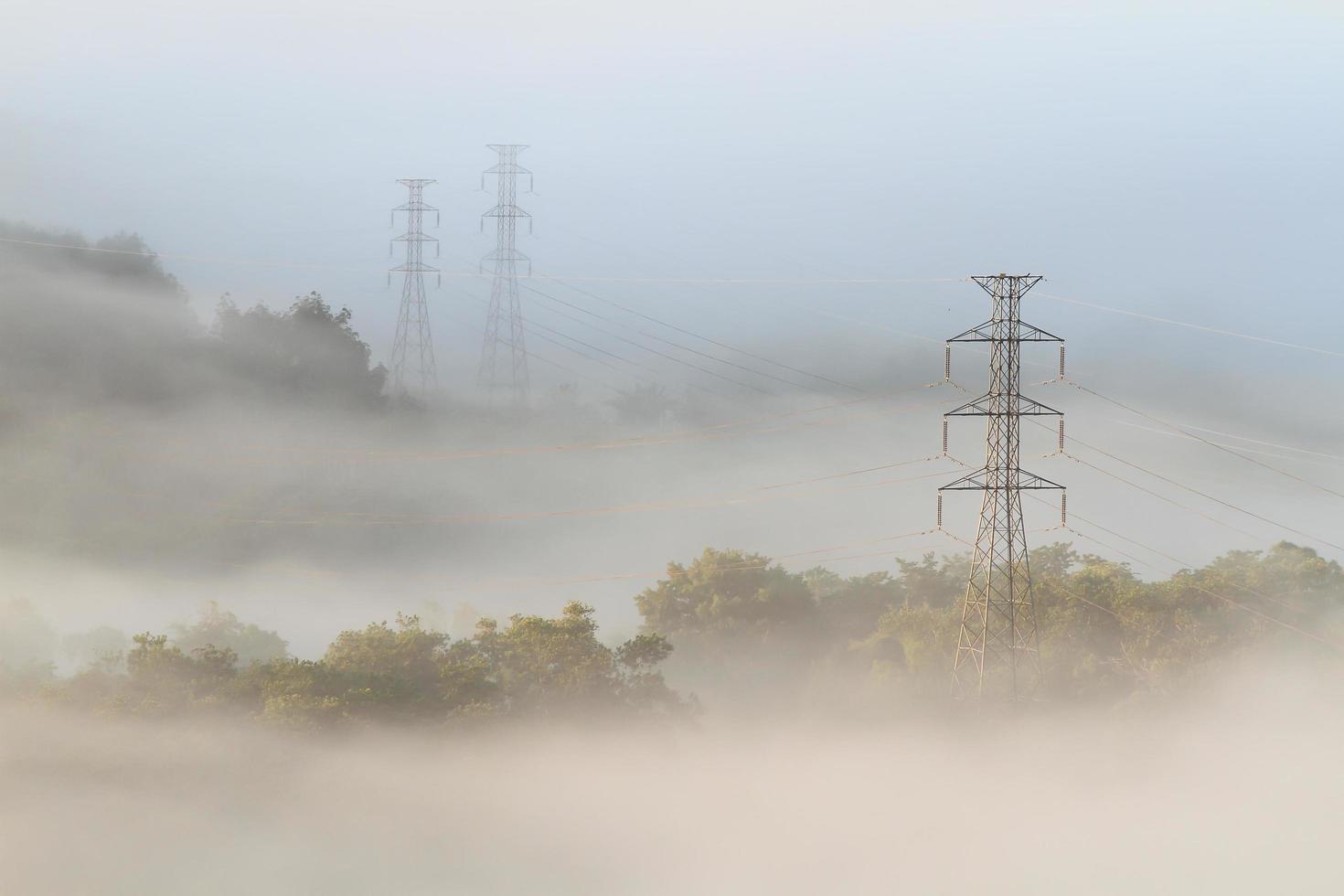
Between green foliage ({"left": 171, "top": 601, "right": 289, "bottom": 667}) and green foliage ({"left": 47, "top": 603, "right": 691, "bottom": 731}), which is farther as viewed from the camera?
green foliage ({"left": 171, "top": 601, "right": 289, "bottom": 667})

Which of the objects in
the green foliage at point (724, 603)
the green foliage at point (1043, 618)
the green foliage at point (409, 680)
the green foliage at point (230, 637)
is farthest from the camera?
the green foliage at point (230, 637)

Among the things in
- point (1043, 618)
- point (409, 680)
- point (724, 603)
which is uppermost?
point (724, 603)

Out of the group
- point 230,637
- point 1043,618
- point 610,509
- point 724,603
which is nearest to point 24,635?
point 230,637

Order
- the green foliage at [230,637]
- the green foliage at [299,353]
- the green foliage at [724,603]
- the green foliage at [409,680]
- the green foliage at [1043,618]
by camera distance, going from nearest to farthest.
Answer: the green foliage at [409,680] → the green foliage at [1043,618] → the green foliage at [724,603] → the green foliage at [230,637] → the green foliage at [299,353]

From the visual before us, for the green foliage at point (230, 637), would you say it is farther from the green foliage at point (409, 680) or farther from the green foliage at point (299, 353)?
the green foliage at point (299, 353)

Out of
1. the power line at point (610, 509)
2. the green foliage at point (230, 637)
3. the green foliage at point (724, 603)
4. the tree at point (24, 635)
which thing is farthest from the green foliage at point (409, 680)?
the power line at point (610, 509)

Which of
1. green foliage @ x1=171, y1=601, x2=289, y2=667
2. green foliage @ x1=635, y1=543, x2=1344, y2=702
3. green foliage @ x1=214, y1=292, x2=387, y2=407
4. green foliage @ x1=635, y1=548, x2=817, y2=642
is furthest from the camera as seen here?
green foliage @ x1=214, y1=292, x2=387, y2=407

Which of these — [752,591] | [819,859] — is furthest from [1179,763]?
[752,591]

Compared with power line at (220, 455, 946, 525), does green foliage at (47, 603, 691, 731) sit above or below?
below

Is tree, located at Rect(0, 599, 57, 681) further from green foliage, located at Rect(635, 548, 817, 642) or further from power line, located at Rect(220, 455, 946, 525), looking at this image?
power line, located at Rect(220, 455, 946, 525)

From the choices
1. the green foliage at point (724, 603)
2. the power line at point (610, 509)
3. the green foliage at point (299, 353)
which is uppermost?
the green foliage at point (299, 353)

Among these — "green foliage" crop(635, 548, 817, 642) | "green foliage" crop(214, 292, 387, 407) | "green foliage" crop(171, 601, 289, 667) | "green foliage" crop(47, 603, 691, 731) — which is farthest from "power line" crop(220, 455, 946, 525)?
"green foliage" crop(47, 603, 691, 731)

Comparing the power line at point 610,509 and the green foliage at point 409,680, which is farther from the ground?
the power line at point 610,509

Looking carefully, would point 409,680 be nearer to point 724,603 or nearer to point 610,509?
point 724,603
